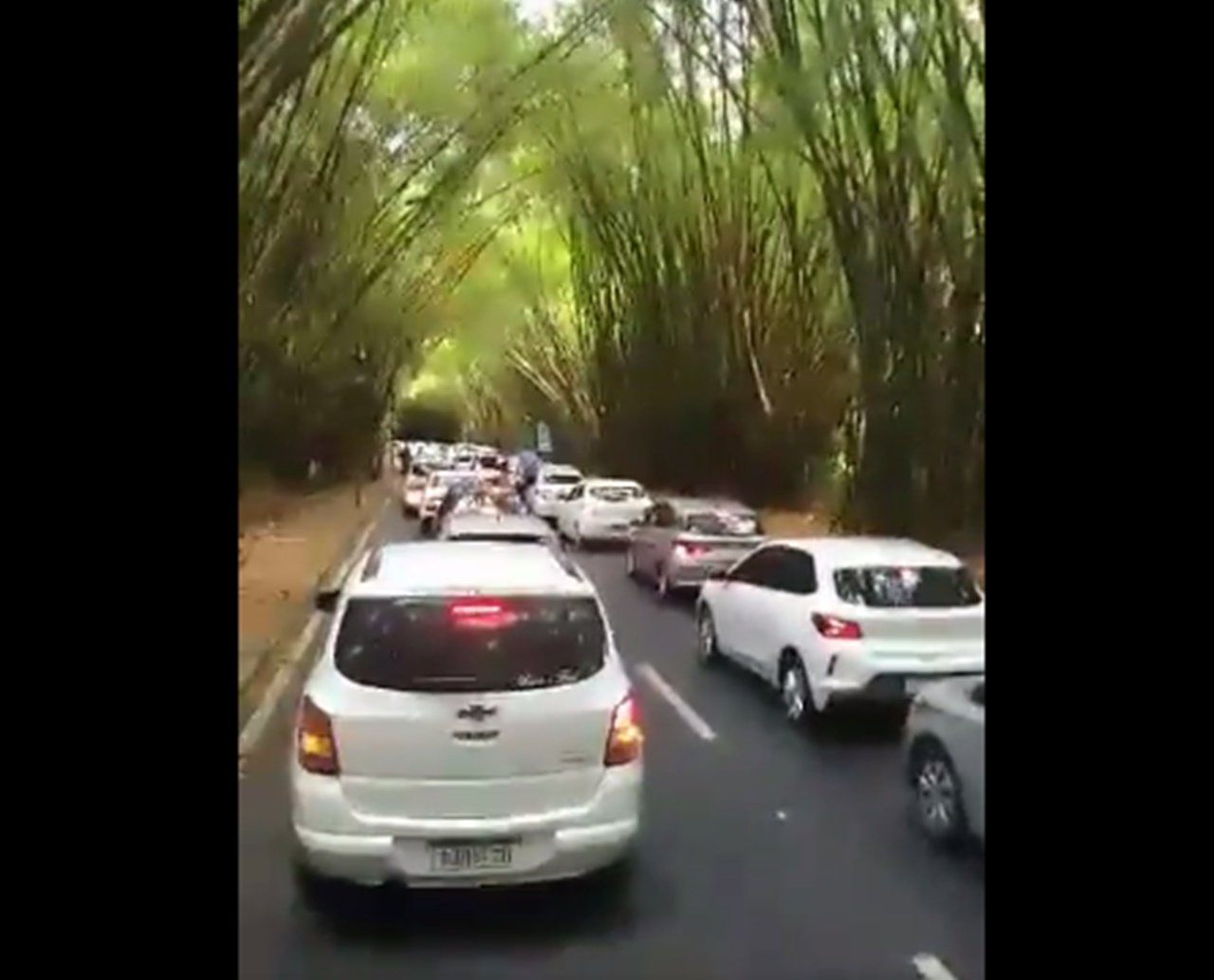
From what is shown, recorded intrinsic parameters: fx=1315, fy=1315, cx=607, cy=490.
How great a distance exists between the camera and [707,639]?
2.22m

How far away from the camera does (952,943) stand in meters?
1.85

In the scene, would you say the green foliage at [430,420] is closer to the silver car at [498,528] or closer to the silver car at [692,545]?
the silver car at [498,528]

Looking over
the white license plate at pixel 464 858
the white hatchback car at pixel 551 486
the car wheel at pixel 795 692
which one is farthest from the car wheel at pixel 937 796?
the white hatchback car at pixel 551 486

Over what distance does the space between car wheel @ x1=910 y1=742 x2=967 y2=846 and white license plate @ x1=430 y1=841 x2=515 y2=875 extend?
0.63 meters

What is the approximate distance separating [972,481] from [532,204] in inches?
40.9

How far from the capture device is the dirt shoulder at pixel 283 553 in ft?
6.24

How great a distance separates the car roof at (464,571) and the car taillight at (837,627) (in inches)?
15.1

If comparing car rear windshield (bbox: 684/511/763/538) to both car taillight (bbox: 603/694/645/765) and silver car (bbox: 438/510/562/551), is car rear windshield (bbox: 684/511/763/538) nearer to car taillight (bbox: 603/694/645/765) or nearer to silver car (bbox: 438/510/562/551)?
silver car (bbox: 438/510/562/551)

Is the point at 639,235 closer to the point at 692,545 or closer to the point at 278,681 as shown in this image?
the point at 692,545

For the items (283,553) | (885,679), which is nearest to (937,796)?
(885,679)

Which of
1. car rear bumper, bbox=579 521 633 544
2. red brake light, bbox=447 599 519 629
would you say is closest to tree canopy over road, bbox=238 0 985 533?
car rear bumper, bbox=579 521 633 544

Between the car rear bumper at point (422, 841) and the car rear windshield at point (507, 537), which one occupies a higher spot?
the car rear windshield at point (507, 537)

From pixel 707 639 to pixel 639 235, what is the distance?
0.86 meters
